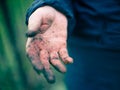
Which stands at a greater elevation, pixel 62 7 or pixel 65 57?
pixel 62 7

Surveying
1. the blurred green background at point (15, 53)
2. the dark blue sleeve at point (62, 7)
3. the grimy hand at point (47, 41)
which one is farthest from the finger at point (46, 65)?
the blurred green background at point (15, 53)

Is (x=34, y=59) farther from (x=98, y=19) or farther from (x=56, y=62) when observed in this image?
(x=98, y=19)

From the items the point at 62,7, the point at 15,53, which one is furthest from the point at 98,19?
the point at 15,53

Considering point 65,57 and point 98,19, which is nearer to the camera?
point 65,57

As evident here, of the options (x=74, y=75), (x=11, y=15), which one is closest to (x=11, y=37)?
(x=11, y=15)

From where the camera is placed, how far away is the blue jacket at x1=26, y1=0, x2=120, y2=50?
619 mm

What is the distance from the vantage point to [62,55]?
0.52 meters

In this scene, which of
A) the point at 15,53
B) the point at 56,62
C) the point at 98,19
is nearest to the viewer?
the point at 56,62

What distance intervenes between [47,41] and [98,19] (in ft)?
0.48

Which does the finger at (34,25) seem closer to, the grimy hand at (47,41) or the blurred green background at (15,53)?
the grimy hand at (47,41)

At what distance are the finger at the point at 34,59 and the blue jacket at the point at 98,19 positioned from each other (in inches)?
3.8

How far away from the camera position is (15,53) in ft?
4.54

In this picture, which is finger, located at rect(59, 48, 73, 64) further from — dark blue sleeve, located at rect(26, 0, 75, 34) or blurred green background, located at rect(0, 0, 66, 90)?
blurred green background, located at rect(0, 0, 66, 90)

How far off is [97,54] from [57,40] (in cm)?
15
